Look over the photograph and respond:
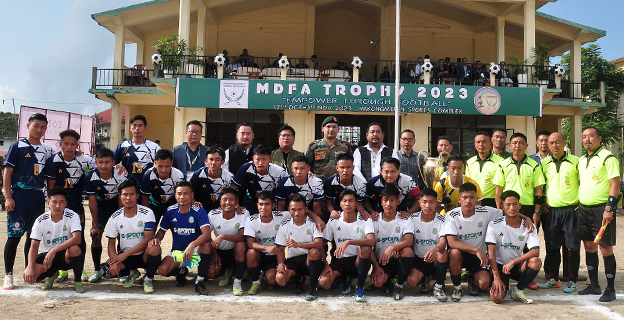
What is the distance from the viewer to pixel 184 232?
534cm

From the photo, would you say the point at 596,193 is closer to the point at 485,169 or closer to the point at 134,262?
the point at 485,169

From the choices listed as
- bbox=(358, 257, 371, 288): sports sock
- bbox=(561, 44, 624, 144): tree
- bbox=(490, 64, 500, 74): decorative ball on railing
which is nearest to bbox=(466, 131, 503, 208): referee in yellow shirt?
bbox=(358, 257, 371, 288): sports sock

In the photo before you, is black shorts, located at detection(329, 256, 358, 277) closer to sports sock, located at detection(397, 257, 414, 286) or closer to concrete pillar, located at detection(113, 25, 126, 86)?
sports sock, located at detection(397, 257, 414, 286)

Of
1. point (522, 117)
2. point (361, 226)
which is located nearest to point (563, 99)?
point (522, 117)

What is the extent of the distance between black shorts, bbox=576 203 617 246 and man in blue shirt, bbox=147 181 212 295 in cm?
425

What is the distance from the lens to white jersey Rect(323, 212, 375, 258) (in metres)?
5.12

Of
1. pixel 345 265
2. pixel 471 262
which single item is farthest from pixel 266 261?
pixel 471 262

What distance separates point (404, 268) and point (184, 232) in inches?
98.9

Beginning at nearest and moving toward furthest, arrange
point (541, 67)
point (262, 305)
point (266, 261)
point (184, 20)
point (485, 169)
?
1. point (262, 305)
2. point (266, 261)
3. point (485, 169)
4. point (184, 20)
5. point (541, 67)

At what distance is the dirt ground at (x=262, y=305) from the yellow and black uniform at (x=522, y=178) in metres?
1.12

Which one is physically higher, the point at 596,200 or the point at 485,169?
the point at 485,169

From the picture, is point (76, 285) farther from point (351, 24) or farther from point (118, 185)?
point (351, 24)

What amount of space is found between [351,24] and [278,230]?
640 inches

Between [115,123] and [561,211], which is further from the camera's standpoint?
[115,123]
